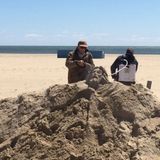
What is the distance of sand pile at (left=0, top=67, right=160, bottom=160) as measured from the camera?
5770 millimetres

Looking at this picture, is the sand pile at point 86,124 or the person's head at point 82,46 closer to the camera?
the sand pile at point 86,124

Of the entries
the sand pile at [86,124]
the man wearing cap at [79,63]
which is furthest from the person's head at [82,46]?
the sand pile at [86,124]

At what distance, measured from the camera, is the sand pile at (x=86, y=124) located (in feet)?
18.9

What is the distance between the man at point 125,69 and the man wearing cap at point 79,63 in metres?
0.44

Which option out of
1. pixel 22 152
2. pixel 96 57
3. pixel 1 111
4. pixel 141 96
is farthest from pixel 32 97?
pixel 96 57

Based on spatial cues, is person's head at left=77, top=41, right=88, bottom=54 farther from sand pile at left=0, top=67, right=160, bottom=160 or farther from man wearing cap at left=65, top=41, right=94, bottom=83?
sand pile at left=0, top=67, right=160, bottom=160

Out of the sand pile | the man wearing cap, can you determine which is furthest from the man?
the sand pile

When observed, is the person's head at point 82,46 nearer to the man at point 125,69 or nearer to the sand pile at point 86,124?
the man at point 125,69

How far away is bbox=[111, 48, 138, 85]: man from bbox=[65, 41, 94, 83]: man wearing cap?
437 millimetres

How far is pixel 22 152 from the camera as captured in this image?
590 centimetres

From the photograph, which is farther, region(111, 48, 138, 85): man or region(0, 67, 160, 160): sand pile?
region(111, 48, 138, 85): man

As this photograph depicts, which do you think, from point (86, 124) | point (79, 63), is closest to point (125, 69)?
point (79, 63)

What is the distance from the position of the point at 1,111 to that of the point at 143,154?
2.18 meters

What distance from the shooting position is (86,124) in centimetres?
595
